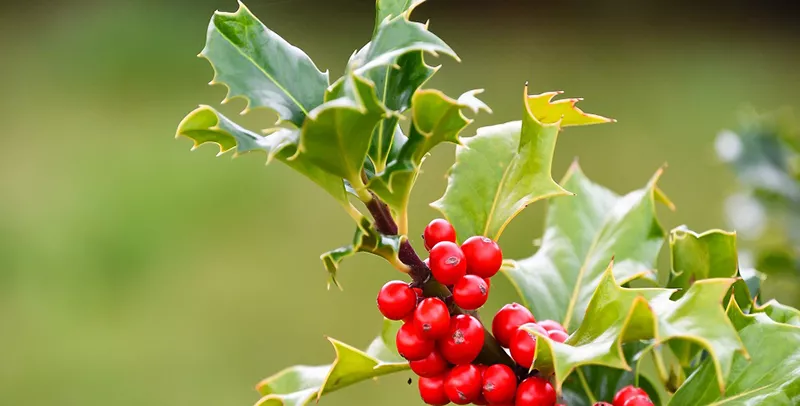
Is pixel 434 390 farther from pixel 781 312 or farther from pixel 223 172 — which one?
pixel 223 172

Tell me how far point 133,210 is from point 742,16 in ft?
13.2

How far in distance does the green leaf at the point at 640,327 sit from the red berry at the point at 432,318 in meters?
0.06

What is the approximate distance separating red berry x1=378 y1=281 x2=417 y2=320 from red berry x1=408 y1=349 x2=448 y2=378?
0.04 m

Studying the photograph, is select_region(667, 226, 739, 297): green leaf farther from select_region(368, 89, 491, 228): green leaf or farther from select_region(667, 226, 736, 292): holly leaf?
select_region(368, 89, 491, 228): green leaf

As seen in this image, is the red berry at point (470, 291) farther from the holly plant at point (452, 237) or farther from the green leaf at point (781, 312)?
the green leaf at point (781, 312)

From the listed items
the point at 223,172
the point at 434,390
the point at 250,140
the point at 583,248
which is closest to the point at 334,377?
the point at 434,390

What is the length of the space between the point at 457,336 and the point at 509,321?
7 cm

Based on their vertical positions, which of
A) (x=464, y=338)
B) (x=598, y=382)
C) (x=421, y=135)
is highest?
(x=421, y=135)

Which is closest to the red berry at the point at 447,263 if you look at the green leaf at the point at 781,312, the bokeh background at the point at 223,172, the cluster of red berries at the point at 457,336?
the cluster of red berries at the point at 457,336

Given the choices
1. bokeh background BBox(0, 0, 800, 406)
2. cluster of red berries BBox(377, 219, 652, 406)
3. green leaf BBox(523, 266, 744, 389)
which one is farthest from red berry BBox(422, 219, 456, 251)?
bokeh background BBox(0, 0, 800, 406)

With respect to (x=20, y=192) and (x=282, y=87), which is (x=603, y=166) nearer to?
(x=20, y=192)

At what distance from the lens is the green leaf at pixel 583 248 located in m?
0.75

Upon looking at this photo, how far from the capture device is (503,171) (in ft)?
2.12

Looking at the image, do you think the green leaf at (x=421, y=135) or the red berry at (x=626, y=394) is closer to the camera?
the green leaf at (x=421, y=135)
